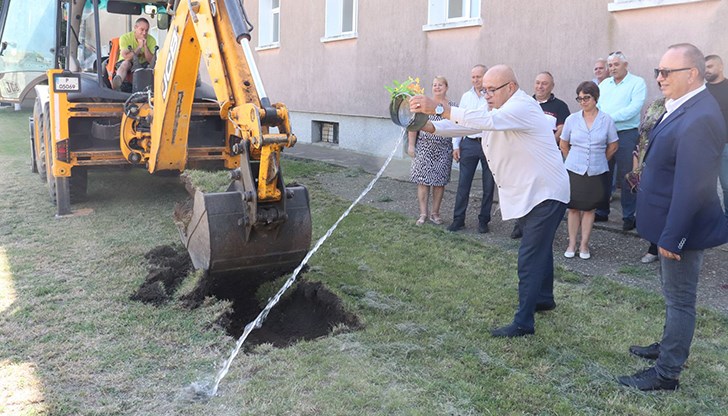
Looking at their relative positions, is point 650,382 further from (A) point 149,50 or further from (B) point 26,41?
(B) point 26,41

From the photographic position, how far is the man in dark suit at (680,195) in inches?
138

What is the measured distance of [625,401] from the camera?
3605 millimetres

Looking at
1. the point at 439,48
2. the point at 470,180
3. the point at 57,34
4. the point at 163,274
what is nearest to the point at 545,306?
the point at 470,180

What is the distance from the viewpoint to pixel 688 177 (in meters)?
3.49

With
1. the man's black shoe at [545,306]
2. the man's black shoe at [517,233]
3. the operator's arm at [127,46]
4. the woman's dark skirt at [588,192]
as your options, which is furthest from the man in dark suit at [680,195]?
the operator's arm at [127,46]

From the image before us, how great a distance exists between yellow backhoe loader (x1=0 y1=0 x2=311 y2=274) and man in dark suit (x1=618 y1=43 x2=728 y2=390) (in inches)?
86.7

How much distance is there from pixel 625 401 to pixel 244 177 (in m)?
2.66

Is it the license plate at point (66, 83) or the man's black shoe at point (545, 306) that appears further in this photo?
the license plate at point (66, 83)

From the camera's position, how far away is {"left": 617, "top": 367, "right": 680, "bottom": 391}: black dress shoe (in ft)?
12.3

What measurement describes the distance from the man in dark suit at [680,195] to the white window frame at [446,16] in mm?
7136

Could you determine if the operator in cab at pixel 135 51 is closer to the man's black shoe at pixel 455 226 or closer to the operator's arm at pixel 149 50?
the operator's arm at pixel 149 50

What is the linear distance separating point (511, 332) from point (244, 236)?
191 centimetres

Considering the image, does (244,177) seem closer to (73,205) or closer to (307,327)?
(307,327)

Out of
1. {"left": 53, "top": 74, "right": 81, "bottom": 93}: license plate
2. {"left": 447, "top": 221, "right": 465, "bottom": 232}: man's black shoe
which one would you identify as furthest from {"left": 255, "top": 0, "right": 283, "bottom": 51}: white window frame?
{"left": 447, "top": 221, "right": 465, "bottom": 232}: man's black shoe
